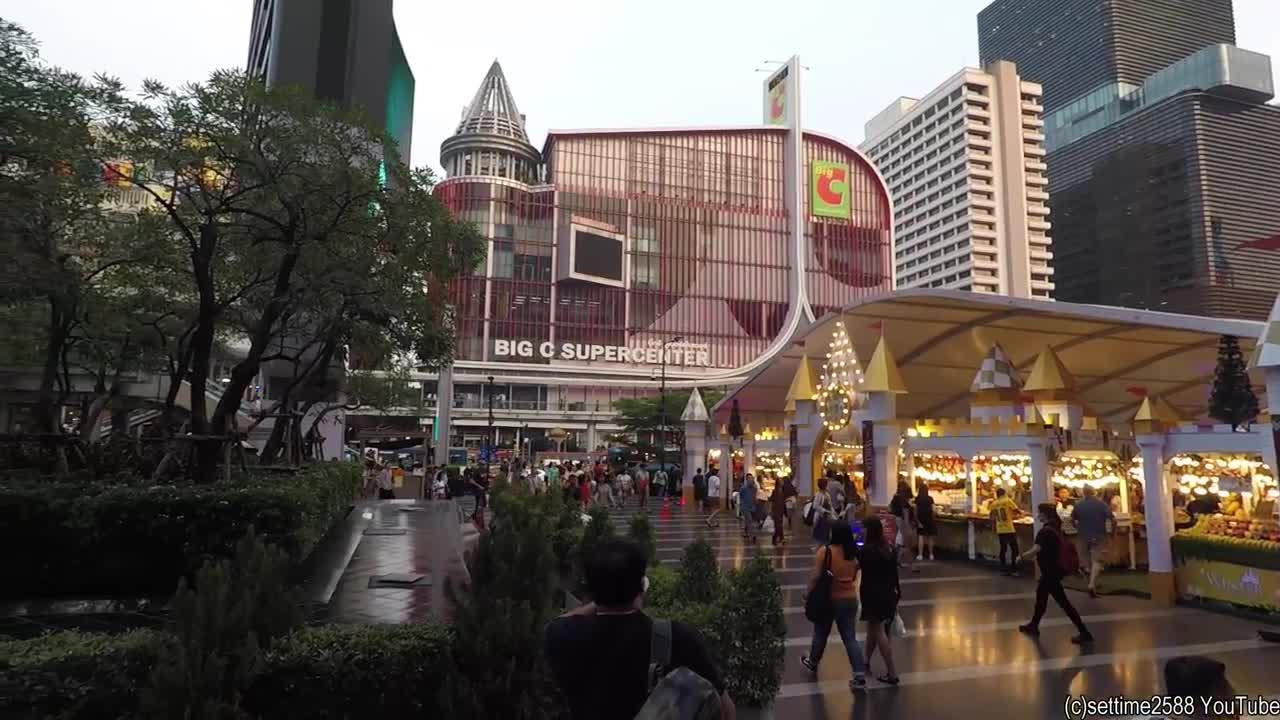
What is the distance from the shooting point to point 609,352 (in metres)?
69.4

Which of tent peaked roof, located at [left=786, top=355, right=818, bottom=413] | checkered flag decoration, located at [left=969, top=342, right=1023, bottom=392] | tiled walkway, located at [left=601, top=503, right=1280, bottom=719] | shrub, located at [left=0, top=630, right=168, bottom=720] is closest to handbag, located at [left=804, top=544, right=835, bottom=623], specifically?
tiled walkway, located at [left=601, top=503, right=1280, bottom=719]

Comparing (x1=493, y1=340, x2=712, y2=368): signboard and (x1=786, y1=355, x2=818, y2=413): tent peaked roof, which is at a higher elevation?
(x1=493, y1=340, x2=712, y2=368): signboard

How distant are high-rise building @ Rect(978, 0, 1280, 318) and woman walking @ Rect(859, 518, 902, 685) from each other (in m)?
85.9

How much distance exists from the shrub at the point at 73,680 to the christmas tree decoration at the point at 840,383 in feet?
50.4

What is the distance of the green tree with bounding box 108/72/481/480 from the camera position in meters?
9.07

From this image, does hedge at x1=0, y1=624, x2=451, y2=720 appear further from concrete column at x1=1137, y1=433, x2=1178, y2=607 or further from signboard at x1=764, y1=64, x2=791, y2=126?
signboard at x1=764, y1=64, x2=791, y2=126

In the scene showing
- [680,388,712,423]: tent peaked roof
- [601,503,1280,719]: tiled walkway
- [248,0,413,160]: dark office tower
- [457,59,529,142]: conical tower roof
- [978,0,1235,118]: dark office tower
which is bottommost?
[601,503,1280,719]: tiled walkway

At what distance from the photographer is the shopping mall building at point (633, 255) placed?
219 ft

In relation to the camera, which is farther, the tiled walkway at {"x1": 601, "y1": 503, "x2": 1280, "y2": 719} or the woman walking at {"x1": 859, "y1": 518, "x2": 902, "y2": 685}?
the woman walking at {"x1": 859, "y1": 518, "x2": 902, "y2": 685}

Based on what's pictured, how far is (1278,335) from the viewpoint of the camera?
8.52m

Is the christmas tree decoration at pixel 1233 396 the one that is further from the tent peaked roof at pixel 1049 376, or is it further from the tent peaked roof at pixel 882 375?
the tent peaked roof at pixel 882 375

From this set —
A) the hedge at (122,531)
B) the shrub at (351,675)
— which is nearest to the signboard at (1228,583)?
the shrub at (351,675)

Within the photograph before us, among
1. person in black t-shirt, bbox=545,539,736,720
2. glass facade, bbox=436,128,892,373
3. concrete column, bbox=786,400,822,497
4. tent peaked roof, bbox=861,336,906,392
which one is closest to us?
person in black t-shirt, bbox=545,539,736,720

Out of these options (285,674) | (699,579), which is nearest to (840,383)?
(699,579)
